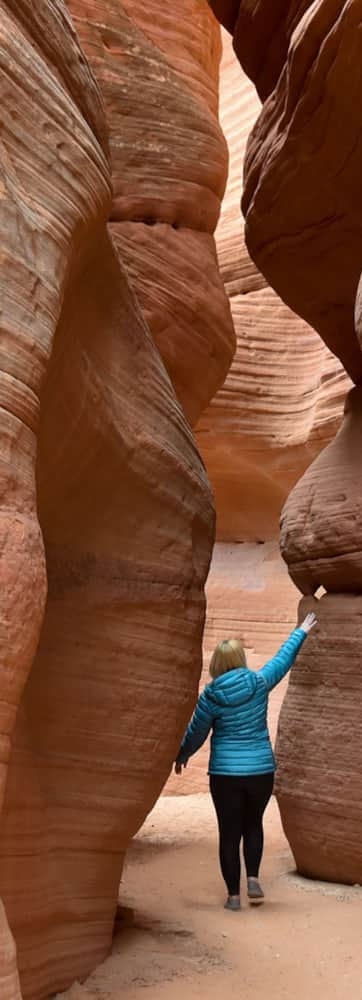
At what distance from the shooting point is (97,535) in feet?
12.0

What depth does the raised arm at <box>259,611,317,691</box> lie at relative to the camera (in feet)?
15.7

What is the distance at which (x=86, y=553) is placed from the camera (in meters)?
3.62

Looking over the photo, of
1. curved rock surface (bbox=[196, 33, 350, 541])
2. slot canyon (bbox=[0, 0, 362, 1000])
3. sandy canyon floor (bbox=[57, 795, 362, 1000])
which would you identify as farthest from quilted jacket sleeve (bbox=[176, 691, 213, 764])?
curved rock surface (bbox=[196, 33, 350, 541])

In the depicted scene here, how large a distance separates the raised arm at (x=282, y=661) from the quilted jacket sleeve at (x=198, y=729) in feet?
1.00

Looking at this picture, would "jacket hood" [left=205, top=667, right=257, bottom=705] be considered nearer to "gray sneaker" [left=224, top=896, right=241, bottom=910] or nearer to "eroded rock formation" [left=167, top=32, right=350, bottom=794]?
"gray sneaker" [left=224, top=896, right=241, bottom=910]

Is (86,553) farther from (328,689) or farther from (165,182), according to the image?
(165,182)

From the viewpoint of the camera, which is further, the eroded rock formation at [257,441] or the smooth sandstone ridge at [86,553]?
the eroded rock formation at [257,441]

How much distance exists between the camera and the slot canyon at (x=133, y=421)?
2342 mm

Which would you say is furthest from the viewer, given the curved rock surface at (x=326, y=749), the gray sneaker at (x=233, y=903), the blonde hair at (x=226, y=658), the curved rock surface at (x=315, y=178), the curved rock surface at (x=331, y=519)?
the curved rock surface at (x=331, y=519)

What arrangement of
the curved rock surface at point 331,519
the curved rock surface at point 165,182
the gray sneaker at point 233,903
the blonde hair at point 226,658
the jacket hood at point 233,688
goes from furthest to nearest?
the curved rock surface at point 165,182 < the curved rock surface at point 331,519 < the blonde hair at point 226,658 < the jacket hood at point 233,688 < the gray sneaker at point 233,903

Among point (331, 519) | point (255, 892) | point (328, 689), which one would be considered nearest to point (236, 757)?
point (255, 892)

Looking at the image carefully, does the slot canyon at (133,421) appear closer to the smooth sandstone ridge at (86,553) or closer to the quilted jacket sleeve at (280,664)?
the smooth sandstone ridge at (86,553)

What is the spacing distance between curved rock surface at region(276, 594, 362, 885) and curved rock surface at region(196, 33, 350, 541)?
16.4 ft

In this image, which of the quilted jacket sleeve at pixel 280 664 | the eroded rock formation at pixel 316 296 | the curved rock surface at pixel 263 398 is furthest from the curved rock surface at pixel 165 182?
the curved rock surface at pixel 263 398
